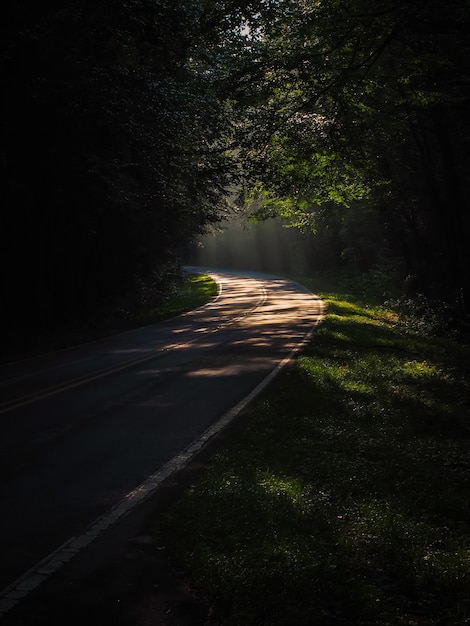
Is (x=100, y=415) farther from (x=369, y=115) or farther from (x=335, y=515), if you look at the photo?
(x=369, y=115)

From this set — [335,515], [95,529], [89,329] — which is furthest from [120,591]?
[89,329]

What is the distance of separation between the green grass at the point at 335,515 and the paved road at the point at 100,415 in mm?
822

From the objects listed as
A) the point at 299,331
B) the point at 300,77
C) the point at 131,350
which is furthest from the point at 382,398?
the point at 299,331

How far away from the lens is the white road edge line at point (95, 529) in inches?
169

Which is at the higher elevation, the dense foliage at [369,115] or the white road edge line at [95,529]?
the dense foliage at [369,115]

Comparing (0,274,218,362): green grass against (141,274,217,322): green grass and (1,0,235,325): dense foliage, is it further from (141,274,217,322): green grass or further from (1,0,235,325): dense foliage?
(1,0,235,325): dense foliage

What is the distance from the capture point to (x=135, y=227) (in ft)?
93.5

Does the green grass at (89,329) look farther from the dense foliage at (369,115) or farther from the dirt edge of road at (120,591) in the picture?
the dirt edge of road at (120,591)

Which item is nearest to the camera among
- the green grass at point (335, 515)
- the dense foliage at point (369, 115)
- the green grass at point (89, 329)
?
the green grass at point (335, 515)

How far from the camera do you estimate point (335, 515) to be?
5500 mm

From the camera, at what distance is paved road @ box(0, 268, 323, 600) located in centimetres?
569

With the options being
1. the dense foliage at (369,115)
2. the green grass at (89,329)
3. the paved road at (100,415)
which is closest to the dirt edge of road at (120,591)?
the paved road at (100,415)

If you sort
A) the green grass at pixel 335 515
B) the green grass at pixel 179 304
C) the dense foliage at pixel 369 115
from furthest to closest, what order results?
the green grass at pixel 179 304
the dense foliage at pixel 369 115
the green grass at pixel 335 515

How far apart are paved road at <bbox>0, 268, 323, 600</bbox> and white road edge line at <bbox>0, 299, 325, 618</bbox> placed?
0.26ft
